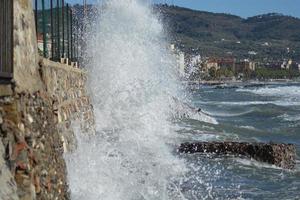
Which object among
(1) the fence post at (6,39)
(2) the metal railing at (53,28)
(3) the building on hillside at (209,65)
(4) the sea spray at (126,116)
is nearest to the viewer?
(1) the fence post at (6,39)

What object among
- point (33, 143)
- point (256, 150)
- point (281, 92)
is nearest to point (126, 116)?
point (256, 150)

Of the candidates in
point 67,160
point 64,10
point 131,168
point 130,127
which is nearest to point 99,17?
point 130,127

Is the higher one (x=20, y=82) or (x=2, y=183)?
(x=20, y=82)

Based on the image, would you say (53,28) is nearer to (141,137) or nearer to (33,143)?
(33,143)

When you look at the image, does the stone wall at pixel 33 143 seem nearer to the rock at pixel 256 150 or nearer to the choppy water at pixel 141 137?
the choppy water at pixel 141 137

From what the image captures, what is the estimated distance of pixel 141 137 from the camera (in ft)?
54.9

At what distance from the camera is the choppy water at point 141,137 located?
395 inches

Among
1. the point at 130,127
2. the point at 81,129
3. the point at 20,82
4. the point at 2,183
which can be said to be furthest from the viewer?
the point at 130,127

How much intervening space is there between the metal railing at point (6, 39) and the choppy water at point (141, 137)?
2651 millimetres

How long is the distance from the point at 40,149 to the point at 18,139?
2.71 feet

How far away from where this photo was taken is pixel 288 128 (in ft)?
101

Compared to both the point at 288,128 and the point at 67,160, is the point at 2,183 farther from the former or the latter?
the point at 288,128

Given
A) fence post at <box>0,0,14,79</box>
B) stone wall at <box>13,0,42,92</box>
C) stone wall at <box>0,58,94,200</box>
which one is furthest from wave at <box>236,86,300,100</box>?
fence post at <box>0,0,14,79</box>

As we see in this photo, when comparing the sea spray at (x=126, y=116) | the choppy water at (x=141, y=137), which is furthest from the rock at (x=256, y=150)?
the sea spray at (x=126, y=116)
